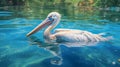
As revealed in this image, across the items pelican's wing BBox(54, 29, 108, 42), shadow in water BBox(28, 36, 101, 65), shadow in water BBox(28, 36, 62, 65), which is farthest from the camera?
pelican's wing BBox(54, 29, 108, 42)

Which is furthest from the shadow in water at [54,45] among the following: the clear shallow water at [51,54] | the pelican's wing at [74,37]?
the pelican's wing at [74,37]

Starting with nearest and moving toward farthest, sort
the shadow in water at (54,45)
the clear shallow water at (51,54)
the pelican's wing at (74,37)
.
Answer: the clear shallow water at (51,54) < the shadow in water at (54,45) < the pelican's wing at (74,37)

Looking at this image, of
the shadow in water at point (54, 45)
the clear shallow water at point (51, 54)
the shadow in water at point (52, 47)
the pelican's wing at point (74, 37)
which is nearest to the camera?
the clear shallow water at point (51, 54)

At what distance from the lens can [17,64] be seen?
7.18 metres

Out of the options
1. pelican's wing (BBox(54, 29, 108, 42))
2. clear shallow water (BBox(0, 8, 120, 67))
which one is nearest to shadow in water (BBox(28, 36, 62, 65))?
clear shallow water (BBox(0, 8, 120, 67))

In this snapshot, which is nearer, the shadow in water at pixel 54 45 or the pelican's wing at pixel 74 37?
the shadow in water at pixel 54 45

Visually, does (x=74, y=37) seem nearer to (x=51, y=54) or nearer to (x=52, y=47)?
(x=52, y=47)

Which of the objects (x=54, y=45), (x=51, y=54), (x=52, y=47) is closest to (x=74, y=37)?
(x=54, y=45)

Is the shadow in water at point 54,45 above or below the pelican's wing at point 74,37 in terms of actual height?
below

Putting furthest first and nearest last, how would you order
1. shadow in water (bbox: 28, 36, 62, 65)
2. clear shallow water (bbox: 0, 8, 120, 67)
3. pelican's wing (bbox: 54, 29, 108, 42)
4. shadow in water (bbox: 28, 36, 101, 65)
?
pelican's wing (bbox: 54, 29, 108, 42) → shadow in water (bbox: 28, 36, 101, 65) → shadow in water (bbox: 28, 36, 62, 65) → clear shallow water (bbox: 0, 8, 120, 67)

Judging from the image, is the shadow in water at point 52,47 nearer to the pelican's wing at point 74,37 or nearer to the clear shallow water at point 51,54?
the clear shallow water at point 51,54

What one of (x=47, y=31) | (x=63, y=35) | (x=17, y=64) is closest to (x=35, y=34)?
(x=47, y=31)

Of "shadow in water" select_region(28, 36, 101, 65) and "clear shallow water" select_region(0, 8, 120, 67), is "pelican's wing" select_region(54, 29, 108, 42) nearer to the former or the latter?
"shadow in water" select_region(28, 36, 101, 65)

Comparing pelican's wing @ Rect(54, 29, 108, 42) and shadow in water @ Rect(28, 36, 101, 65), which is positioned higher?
pelican's wing @ Rect(54, 29, 108, 42)
